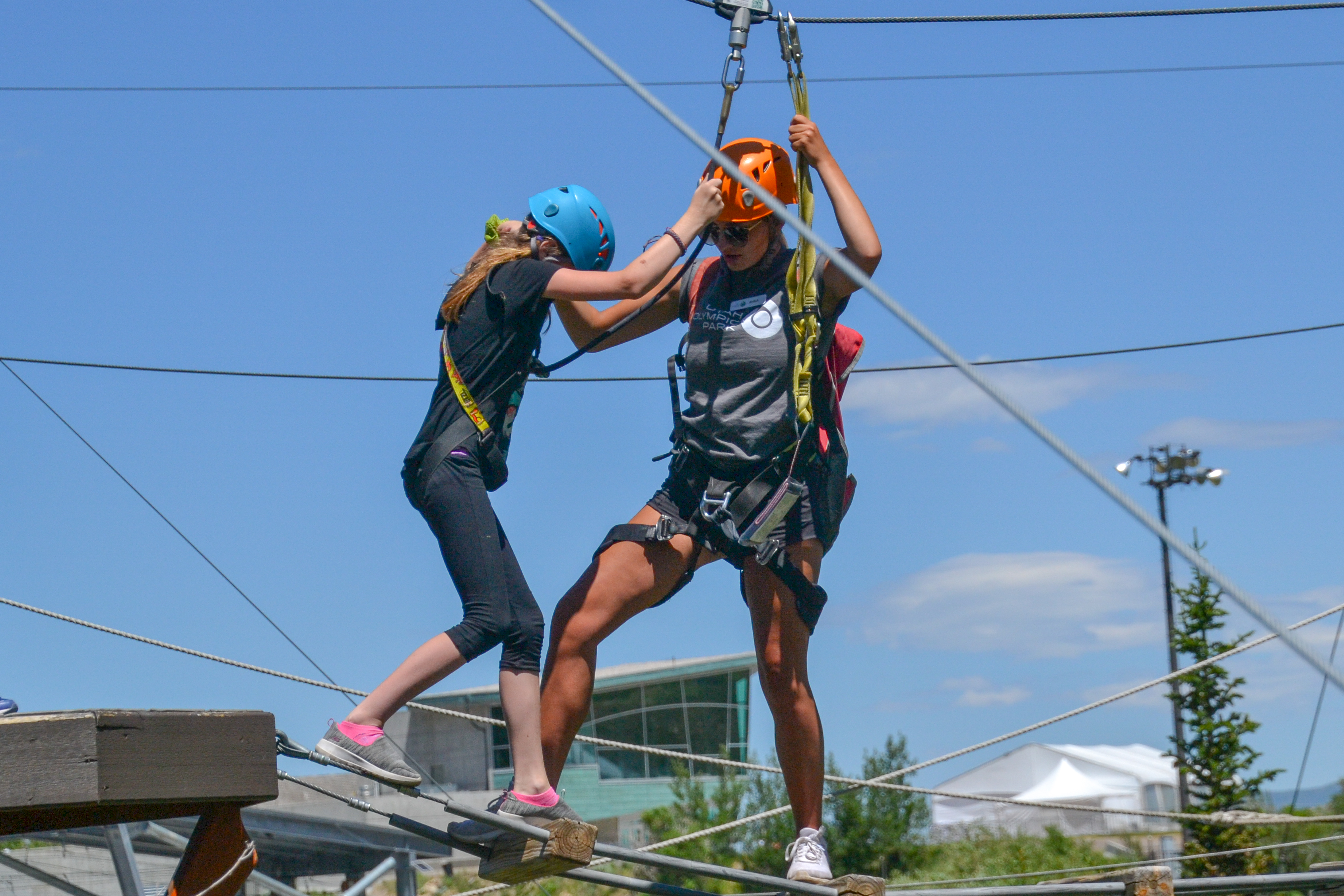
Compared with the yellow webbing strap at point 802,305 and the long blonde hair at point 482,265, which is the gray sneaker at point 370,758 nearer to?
the long blonde hair at point 482,265

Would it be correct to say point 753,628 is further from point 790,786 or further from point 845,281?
point 845,281

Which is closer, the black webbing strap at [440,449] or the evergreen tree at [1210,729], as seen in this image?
the black webbing strap at [440,449]

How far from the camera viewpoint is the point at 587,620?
4078 mm

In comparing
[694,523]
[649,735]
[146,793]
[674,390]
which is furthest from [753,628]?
[649,735]

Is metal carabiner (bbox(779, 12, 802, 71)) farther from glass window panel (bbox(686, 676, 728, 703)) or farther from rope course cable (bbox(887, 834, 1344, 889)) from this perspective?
glass window panel (bbox(686, 676, 728, 703))

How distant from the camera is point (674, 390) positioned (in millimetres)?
4355

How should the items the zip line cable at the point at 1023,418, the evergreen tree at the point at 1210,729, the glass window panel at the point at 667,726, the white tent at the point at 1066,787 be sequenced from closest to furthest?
1. the zip line cable at the point at 1023,418
2. the evergreen tree at the point at 1210,729
3. the glass window panel at the point at 667,726
4. the white tent at the point at 1066,787

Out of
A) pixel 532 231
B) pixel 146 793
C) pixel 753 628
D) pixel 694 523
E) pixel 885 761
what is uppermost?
pixel 885 761

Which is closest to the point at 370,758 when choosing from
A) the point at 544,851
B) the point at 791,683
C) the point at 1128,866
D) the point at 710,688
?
the point at 544,851

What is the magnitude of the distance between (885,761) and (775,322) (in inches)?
1180

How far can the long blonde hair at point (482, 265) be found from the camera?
3.99 metres

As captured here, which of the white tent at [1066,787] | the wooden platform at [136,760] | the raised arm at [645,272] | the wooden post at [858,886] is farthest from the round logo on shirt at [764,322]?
the white tent at [1066,787]

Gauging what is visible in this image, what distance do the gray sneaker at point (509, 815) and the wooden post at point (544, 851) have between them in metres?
0.02

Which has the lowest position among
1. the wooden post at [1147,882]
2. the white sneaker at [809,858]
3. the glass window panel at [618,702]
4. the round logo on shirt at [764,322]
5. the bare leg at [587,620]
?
the wooden post at [1147,882]
